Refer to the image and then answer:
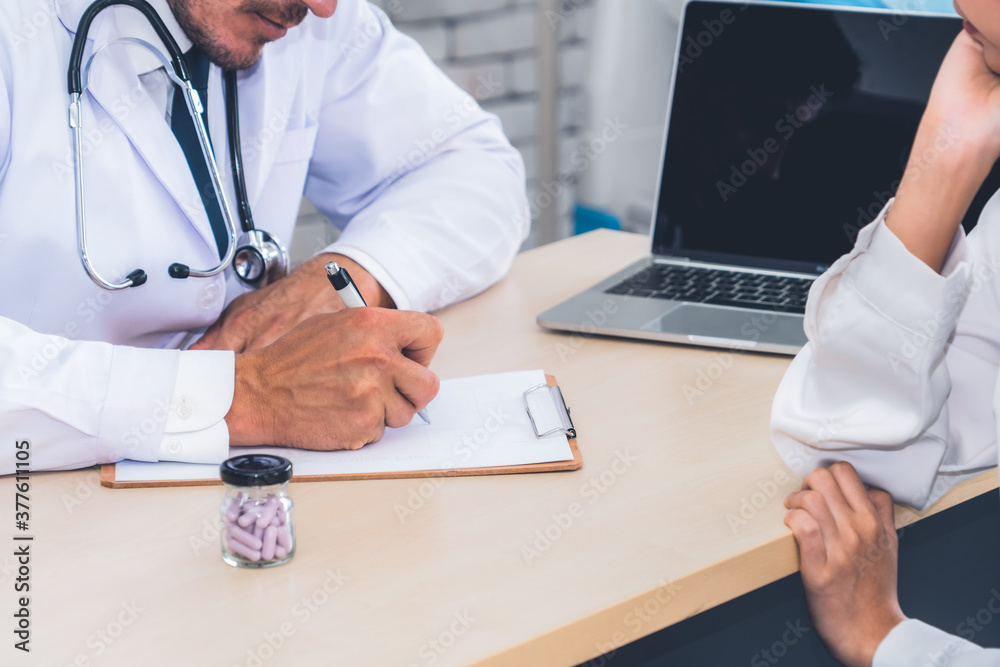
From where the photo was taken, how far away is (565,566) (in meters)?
0.63

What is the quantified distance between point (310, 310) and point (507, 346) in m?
0.22

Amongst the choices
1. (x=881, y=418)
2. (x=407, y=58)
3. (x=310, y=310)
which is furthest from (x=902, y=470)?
(x=407, y=58)

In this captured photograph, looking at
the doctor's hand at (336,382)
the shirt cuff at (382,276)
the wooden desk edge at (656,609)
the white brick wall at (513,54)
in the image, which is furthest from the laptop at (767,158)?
the white brick wall at (513,54)

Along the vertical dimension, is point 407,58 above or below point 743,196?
Answer: above

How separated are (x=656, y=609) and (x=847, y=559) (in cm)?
19

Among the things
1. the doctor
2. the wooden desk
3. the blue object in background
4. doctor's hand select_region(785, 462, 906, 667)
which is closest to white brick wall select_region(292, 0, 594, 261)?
the blue object in background

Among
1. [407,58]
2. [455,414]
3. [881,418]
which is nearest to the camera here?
[881,418]

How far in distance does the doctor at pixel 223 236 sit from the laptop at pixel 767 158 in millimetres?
217

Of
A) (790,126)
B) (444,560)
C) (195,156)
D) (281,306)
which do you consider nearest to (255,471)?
(444,560)

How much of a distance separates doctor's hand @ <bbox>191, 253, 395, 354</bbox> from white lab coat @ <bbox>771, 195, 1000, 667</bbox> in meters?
0.50

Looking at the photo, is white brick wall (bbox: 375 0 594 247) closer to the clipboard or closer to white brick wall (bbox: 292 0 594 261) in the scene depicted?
white brick wall (bbox: 292 0 594 261)

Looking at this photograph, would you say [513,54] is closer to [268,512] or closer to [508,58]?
[508,58]

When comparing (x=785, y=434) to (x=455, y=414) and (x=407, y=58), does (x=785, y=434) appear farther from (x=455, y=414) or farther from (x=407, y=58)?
(x=407, y=58)

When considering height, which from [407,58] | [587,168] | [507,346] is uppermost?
[407,58]
